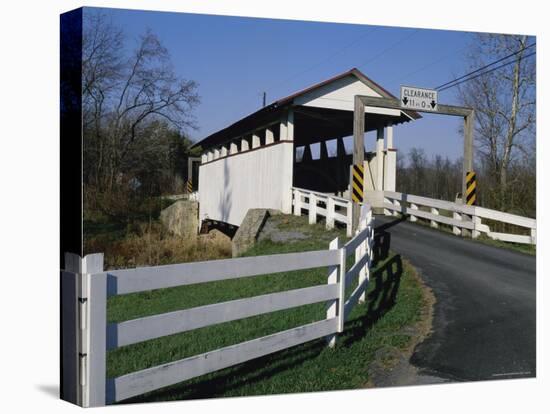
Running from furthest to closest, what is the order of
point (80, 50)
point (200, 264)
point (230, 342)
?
point (230, 342) → point (80, 50) → point (200, 264)

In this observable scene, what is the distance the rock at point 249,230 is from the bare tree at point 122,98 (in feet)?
4.45

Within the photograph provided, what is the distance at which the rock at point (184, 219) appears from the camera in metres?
6.30

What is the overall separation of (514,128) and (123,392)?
5673 mm

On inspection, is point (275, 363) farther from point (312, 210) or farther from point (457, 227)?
point (457, 227)

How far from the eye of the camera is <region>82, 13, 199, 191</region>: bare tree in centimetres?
489

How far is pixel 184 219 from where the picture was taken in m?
6.59

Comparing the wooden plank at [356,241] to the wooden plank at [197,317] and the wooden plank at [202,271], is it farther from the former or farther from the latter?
the wooden plank at [197,317]

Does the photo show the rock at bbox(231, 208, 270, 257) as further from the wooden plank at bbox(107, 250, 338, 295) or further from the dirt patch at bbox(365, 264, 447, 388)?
the dirt patch at bbox(365, 264, 447, 388)

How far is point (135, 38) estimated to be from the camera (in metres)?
5.26

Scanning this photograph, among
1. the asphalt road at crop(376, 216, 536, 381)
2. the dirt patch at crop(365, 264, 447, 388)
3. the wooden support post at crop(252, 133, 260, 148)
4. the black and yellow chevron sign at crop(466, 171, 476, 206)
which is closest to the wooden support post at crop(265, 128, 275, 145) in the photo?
the wooden support post at crop(252, 133, 260, 148)

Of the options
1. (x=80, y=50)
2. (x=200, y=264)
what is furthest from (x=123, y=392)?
(x=80, y=50)

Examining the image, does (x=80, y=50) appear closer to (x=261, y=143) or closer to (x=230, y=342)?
(x=230, y=342)

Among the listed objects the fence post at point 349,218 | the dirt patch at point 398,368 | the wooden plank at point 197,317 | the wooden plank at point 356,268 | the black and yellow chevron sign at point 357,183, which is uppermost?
the black and yellow chevron sign at point 357,183

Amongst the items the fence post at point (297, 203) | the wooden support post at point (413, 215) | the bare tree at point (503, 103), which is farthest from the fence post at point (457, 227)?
the fence post at point (297, 203)
